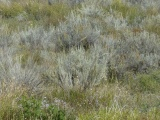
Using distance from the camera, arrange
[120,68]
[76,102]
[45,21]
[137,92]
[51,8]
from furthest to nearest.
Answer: [51,8] < [45,21] < [120,68] < [137,92] < [76,102]

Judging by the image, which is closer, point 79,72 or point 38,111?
point 38,111

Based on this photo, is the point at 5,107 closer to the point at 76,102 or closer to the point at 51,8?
the point at 76,102

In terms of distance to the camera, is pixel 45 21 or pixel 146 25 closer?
pixel 146 25

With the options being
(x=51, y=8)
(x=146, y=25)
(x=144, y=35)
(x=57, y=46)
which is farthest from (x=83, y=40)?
(x=51, y=8)

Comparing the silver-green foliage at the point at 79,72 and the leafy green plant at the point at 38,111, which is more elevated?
the leafy green plant at the point at 38,111

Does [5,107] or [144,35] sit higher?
[5,107]

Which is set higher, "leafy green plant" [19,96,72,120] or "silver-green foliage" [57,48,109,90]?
"leafy green plant" [19,96,72,120]

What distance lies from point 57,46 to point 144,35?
6.70ft

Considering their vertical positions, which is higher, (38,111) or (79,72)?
(38,111)

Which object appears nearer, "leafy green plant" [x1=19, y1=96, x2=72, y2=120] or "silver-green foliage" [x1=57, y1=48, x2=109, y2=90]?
"leafy green plant" [x1=19, y1=96, x2=72, y2=120]

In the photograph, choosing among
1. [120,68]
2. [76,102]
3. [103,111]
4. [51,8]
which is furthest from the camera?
[51,8]

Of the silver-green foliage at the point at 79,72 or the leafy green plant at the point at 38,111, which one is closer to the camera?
the leafy green plant at the point at 38,111

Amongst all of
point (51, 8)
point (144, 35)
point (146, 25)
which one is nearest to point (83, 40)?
point (144, 35)

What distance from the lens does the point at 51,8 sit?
11.1 metres
